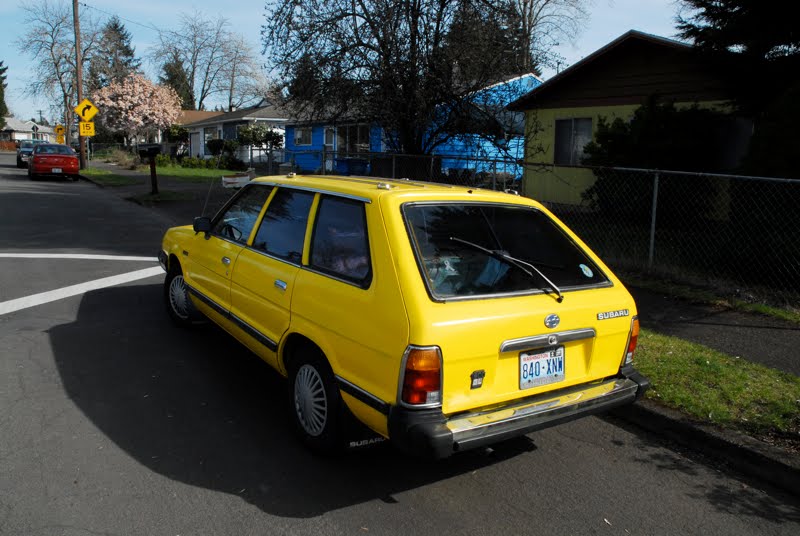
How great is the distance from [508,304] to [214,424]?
216 cm

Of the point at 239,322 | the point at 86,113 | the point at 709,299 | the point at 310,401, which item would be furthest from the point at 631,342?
the point at 86,113

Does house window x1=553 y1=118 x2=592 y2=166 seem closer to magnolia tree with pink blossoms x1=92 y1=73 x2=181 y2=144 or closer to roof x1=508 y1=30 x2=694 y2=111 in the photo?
roof x1=508 y1=30 x2=694 y2=111

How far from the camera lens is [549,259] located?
4098 mm

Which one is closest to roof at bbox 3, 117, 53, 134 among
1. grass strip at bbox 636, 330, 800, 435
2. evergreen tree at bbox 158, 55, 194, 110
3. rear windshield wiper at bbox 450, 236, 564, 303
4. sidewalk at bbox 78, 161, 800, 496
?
evergreen tree at bbox 158, 55, 194, 110

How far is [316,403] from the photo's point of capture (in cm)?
389

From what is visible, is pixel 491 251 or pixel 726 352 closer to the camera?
pixel 491 251

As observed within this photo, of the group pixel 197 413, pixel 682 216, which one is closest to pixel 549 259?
pixel 197 413

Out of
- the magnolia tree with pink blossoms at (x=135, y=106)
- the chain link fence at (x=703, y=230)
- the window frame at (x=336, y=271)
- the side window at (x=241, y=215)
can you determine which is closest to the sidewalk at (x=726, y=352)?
the chain link fence at (x=703, y=230)

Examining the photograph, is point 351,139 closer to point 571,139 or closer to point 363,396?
point 571,139

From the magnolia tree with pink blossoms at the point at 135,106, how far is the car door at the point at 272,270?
192 ft

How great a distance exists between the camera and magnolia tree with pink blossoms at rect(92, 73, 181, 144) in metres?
58.2

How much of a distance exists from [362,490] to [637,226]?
886 cm

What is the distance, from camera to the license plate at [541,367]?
3.55 m

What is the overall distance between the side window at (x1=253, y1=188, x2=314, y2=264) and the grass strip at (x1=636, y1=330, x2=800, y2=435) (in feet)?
9.11
